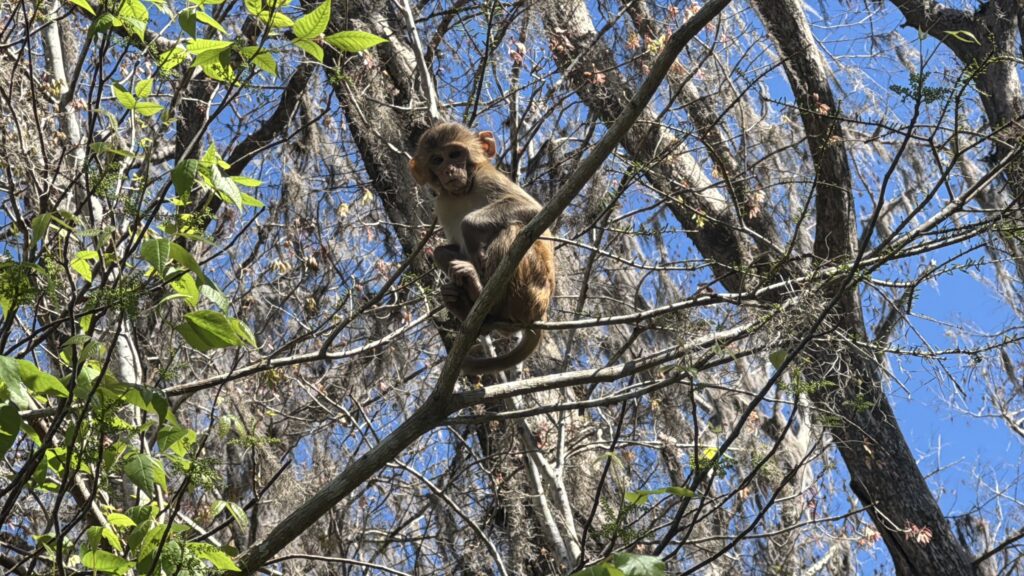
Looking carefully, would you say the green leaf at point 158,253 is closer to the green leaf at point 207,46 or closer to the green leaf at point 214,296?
the green leaf at point 214,296

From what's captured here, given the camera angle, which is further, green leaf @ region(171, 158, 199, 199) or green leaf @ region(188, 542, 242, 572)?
green leaf @ region(188, 542, 242, 572)

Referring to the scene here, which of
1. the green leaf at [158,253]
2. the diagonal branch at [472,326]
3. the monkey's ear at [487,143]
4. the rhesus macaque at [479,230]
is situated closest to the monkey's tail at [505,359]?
the rhesus macaque at [479,230]

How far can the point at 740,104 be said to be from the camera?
352 inches

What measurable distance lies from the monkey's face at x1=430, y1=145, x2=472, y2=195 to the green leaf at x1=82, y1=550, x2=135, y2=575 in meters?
3.67

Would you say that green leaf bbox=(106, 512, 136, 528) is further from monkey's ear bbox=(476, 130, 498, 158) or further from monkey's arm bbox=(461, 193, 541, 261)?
monkey's ear bbox=(476, 130, 498, 158)

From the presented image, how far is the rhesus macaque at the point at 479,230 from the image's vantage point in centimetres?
559

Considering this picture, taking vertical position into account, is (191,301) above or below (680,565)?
below

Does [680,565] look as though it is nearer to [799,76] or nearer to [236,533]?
[236,533]

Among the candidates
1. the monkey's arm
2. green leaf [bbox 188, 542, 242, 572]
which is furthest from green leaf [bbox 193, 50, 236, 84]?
the monkey's arm

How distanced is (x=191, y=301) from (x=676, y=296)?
7682 millimetres

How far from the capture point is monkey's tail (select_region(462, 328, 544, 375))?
18.2ft

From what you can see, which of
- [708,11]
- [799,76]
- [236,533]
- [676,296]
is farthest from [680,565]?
[708,11]

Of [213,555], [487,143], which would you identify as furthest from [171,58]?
[487,143]

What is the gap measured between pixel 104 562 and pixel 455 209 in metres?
3.75
